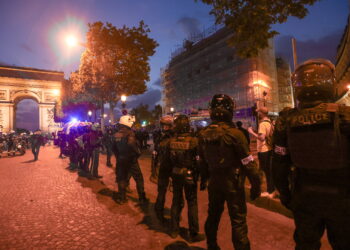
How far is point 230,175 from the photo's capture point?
8.14 ft

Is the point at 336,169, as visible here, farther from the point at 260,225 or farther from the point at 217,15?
the point at 217,15

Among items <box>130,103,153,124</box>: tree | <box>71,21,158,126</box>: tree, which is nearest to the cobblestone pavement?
<box>71,21,158,126</box>: tree

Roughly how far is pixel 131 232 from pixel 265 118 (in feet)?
12.2

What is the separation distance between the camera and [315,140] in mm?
1787

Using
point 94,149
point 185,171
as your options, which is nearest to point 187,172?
point 185,171

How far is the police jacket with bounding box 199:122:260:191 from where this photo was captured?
2.43 meters

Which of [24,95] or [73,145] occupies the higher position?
[24,95]

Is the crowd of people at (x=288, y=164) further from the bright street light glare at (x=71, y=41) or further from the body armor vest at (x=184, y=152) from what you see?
the bright street light glare at (x=71, y=41)

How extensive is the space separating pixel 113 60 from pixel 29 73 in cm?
4089

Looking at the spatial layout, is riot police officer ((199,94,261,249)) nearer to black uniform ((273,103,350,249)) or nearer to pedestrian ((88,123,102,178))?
black uniform ((273,103,350,249))

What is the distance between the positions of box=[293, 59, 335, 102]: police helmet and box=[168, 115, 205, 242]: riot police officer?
5.76 feet

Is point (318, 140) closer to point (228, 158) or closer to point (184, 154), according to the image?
point (228, 158)

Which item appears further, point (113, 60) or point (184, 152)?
point (113, 60)

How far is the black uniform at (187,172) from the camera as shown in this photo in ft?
10.9
